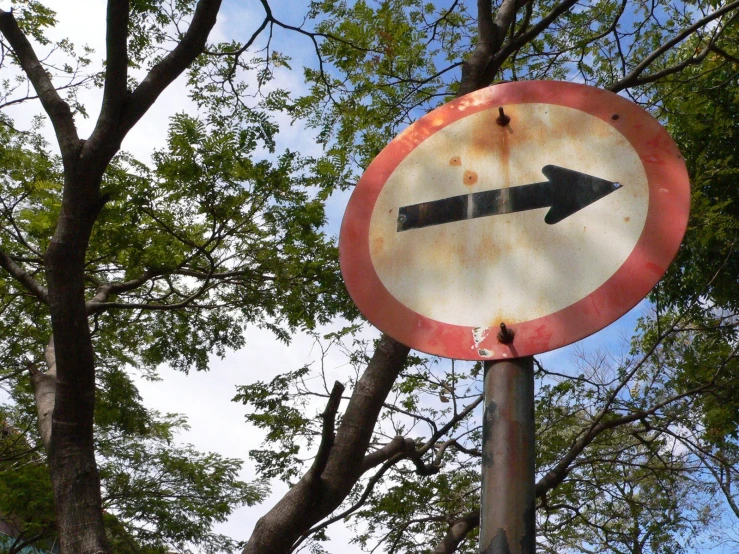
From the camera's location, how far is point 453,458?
20.5 ft

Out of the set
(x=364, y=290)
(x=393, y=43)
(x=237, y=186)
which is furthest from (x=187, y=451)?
(x=364, y=290)

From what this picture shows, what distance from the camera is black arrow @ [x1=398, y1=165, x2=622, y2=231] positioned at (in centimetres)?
143

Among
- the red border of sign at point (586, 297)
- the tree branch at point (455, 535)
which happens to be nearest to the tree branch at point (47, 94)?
the red border of sign at point (586, 297)

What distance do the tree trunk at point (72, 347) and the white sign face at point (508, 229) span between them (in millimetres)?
1932

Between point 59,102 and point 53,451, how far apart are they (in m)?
1.68

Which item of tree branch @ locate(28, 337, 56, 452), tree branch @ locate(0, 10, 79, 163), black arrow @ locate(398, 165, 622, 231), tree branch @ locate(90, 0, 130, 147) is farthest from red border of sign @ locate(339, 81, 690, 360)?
tree branch @ locate(28, 337, 56, 452)

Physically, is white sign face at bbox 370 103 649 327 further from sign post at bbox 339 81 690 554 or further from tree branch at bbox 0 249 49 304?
tree branch at bbox 0 249 49 304

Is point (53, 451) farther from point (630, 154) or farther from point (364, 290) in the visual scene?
point (630, 154)

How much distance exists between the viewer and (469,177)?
1.54 m

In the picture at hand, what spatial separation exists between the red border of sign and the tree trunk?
186cm

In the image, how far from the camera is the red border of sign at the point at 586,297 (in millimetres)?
1292

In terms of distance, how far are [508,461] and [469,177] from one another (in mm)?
650

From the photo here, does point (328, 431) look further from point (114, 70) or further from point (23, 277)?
point (23, 277)

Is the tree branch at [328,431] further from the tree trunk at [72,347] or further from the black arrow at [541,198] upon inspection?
the tree trunk at [72,347]
